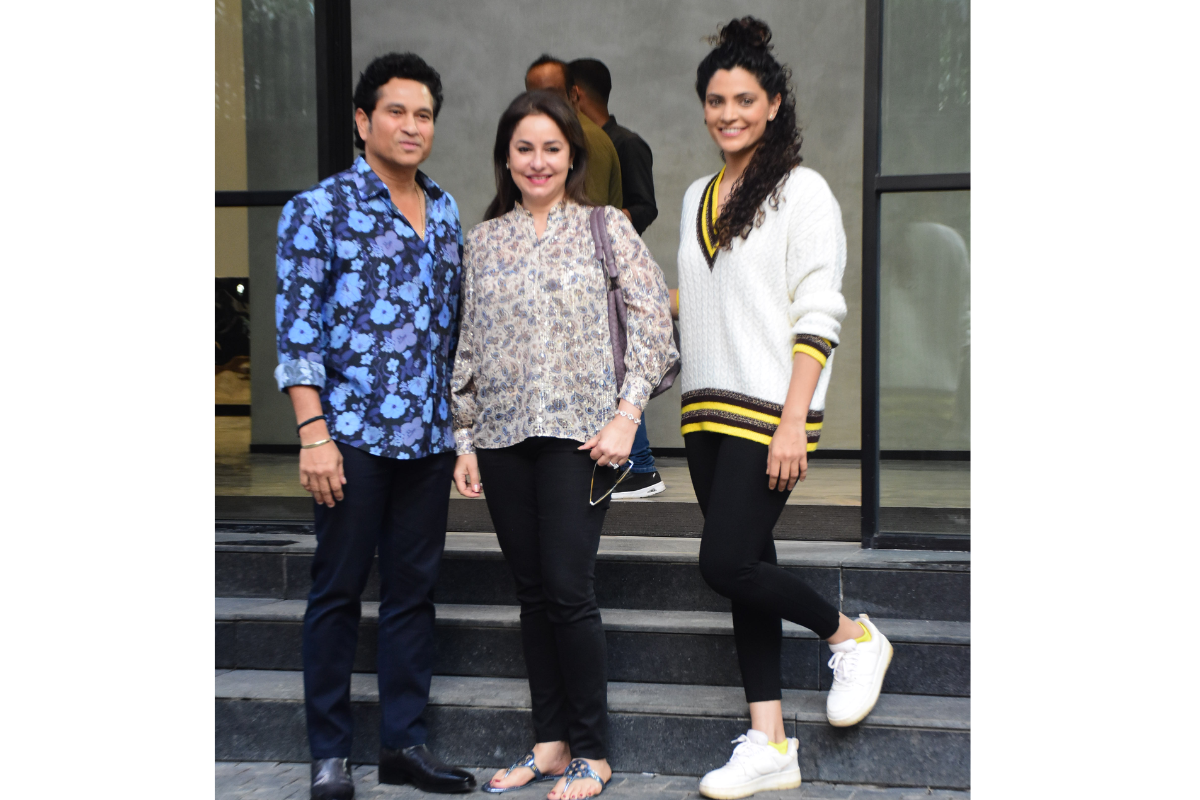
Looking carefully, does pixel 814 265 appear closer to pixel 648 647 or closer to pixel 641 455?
pixel 648 647

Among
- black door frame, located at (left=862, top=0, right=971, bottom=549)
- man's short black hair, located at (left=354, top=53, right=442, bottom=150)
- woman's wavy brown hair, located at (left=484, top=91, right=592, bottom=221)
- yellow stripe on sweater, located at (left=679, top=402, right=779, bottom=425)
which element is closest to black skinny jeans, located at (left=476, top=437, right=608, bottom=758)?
yellow stripe on sweater, located at (left=679, top=402, right=779, bottom=425)

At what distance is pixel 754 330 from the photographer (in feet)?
8.18

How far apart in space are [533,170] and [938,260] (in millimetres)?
1992

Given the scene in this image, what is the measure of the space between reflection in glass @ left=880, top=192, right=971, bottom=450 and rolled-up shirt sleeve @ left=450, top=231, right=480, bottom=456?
1850 millimetres

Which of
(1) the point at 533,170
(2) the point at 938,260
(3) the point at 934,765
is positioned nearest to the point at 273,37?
(1) the point at 533,170

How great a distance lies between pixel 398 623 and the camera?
2.76 metres

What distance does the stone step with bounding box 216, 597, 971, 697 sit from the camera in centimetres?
308

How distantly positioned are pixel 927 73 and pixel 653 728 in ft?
8.74

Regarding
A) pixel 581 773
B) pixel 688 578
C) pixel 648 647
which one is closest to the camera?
pixel 581 773

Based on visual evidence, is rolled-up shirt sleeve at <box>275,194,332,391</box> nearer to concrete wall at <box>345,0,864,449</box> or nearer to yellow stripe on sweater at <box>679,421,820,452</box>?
yellow stripe on sweater at <box>679,421,820,452</box>

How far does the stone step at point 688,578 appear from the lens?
3.32 meters

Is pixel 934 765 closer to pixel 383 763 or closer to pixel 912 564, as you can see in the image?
pixel 912 564

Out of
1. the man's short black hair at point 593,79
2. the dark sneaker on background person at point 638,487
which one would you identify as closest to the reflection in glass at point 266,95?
the man's short black hair at point 593,79

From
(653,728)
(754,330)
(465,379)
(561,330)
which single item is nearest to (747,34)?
(754,330)
